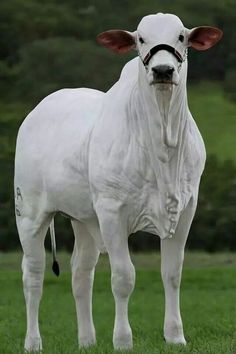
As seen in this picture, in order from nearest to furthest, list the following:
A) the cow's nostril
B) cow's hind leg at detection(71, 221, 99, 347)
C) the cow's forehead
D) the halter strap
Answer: the cow's nostril → the halter strap → the cow's forehead → cow's hind leg at detection(71, 221, 99, 347)

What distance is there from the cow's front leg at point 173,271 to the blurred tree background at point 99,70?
17.7 m

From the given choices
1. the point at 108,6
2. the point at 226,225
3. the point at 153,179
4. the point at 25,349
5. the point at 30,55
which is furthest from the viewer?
the point at 108,6

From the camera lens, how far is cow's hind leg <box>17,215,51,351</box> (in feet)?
33.3

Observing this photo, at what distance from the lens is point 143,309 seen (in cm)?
1628

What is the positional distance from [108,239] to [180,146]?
722 mm

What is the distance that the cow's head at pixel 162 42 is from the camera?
8.60 meters

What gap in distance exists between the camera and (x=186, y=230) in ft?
30.6

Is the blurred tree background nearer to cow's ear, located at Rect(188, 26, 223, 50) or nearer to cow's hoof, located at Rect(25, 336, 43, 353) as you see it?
cow's hoof, located at Rect(25, 336, 43, 353)

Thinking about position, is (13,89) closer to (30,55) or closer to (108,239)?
(30,55)

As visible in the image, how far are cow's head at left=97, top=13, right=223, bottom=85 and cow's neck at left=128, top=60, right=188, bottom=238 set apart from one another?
216 mm

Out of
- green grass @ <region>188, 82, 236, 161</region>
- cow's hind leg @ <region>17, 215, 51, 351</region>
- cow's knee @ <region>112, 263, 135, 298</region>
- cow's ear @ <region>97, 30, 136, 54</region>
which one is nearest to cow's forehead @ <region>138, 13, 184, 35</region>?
cow's ear @ <region>97, 30, 136, 54</region>

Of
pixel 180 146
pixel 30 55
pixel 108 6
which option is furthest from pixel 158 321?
pixel 108 6

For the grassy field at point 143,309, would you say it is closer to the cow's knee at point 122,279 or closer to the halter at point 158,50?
the cow's knee at point 122,279

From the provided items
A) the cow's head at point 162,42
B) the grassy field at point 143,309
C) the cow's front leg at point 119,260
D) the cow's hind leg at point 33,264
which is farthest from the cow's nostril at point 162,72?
the cow's hind leg at point 33,264
